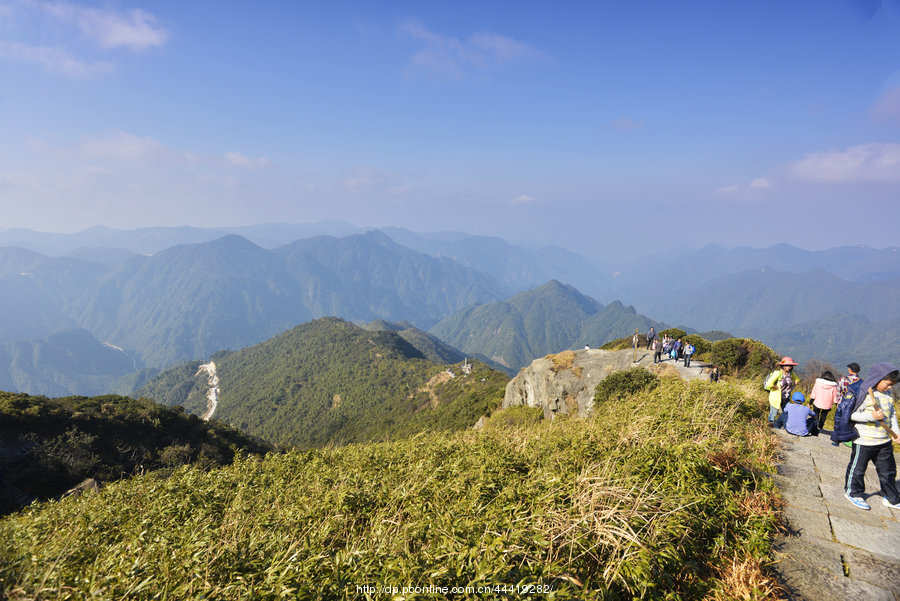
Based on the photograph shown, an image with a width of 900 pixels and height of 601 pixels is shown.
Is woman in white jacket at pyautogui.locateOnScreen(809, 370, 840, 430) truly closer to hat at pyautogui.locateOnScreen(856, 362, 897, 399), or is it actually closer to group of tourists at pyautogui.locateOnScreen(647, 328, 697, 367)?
hat at pyautogui.locateOnScreen(856, 362, 897, 399)

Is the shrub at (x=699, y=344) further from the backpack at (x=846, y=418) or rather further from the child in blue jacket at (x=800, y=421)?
the backpack at (x=846, y=418)

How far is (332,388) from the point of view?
108688 millimetres

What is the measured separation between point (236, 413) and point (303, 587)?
127109 millimetres

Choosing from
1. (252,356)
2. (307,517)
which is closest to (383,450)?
(307,517)

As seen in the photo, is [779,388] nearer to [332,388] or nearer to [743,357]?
[743,357]

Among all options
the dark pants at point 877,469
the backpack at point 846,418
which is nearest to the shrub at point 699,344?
the backpack at point 846,418

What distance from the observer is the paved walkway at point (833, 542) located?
13.5 feet

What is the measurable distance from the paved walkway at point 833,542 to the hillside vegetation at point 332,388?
36.3 meters

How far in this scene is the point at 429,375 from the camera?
3816 inches

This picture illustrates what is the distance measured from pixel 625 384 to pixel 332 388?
104404mm

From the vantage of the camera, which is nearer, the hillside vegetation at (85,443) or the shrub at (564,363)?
the hillside vegetation at (85,443)

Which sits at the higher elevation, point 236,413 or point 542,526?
point 542,526

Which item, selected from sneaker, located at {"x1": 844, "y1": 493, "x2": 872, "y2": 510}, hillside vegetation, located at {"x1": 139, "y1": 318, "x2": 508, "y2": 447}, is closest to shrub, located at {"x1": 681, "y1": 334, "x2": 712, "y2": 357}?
sneaker, located at {"x1": 844, "y1": 493, "x2": 872, "y2": 510}

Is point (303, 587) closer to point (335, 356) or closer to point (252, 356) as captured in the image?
point (335, 356)
